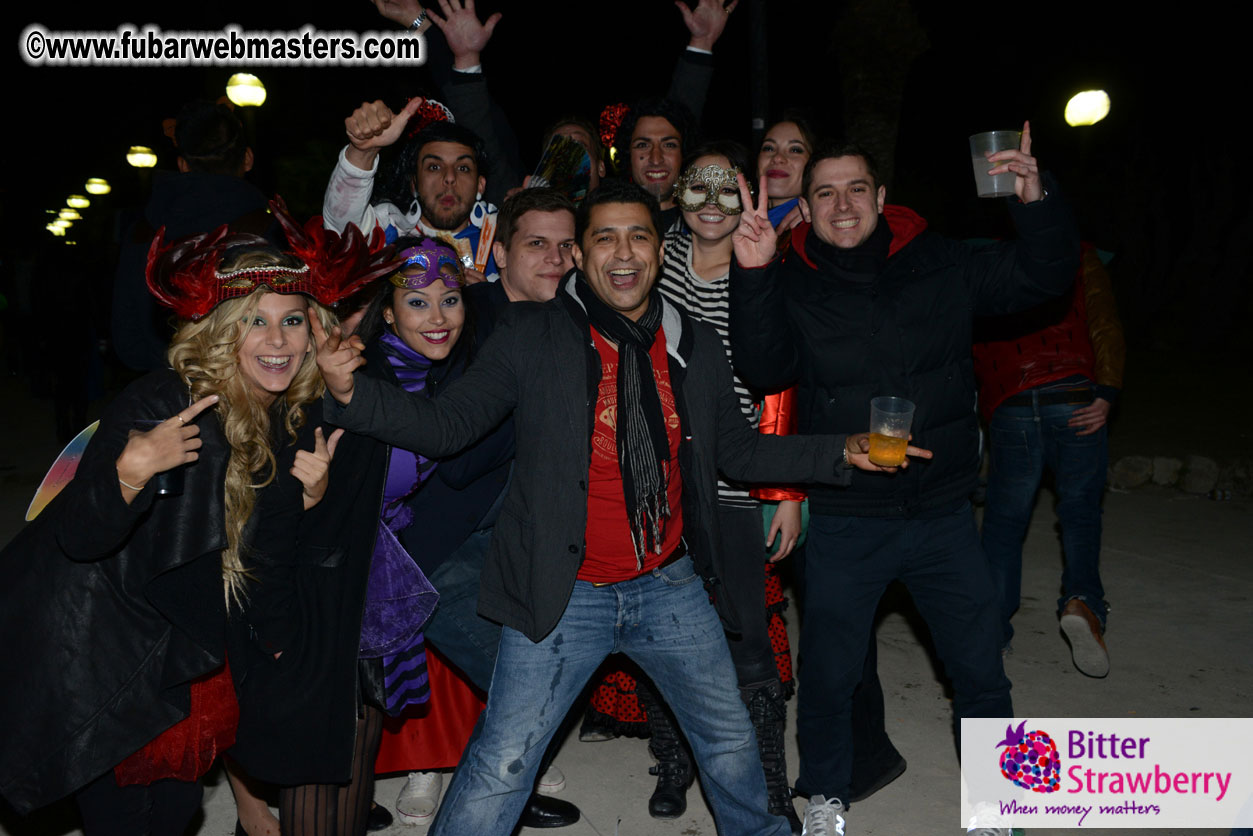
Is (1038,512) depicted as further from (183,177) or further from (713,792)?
(183,177)

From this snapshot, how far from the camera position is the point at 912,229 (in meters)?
3.57

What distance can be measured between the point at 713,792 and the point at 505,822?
0.66 metres

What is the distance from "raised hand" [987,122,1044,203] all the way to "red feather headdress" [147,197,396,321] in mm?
2067

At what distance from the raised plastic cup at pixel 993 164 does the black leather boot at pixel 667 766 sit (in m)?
2.34

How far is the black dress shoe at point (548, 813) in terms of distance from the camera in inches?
151

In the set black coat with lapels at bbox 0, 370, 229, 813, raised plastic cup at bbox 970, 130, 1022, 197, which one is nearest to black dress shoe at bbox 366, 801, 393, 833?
black coat with lapels at bbox 0, 370, 229, 813

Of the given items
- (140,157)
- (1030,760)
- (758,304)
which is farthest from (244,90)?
(1030,760)

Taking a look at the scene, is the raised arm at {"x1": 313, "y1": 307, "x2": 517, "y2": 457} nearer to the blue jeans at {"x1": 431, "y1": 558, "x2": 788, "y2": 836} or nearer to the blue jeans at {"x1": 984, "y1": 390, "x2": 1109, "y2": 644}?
the blue jeans at {"x1": 431, "y1": 558, "x2": 788, "y2": 836}

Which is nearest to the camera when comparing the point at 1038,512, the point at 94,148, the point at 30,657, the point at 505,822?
the point at 30,657

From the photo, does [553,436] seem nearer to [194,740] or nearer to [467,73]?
[194,740]

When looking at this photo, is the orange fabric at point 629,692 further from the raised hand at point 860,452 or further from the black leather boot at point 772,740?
the raised hand at point 860,452

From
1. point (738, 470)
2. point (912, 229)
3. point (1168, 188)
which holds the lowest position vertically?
point (738, 470)

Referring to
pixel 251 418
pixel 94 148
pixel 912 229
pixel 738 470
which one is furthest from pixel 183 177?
pixel 94 148

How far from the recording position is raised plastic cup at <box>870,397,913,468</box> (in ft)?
10.0
